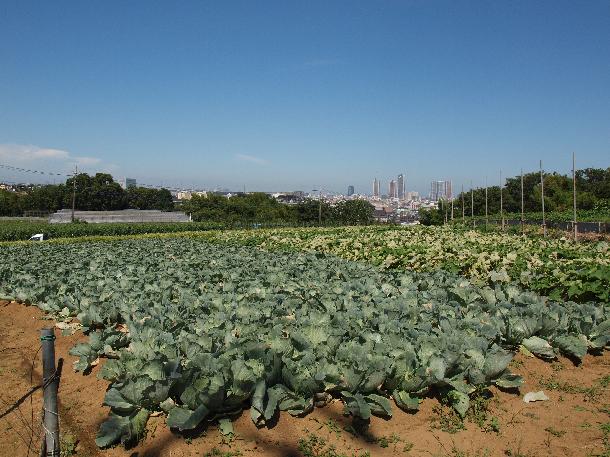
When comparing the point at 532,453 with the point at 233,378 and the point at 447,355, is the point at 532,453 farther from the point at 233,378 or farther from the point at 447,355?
the point at 233,378

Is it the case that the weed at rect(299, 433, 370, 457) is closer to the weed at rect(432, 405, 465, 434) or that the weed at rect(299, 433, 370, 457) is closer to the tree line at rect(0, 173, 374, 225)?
the weed at rect(432, 405, 465, 434)

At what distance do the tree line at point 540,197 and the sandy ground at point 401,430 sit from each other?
4850 cm

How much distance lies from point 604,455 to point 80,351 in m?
5.22

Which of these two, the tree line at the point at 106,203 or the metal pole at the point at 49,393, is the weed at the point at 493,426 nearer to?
the metal pole at the point at 49,393

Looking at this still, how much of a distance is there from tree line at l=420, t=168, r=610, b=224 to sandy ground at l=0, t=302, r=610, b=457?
48.5 meters

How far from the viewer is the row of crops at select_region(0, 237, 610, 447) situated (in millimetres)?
3900

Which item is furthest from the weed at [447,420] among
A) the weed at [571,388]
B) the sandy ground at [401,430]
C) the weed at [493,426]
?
the weed at [571,388]

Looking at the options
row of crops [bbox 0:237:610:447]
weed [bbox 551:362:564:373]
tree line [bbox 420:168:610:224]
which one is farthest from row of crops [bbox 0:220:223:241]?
weed [bbox 551:362:564:373]

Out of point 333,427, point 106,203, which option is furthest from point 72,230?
point 106,203

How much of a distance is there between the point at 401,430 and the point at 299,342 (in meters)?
1.23

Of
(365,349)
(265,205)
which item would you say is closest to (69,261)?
(365,349)

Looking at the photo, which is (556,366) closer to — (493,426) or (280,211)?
(493,426)

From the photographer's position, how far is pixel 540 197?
59.3 metres

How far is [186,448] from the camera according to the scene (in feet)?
11.7
